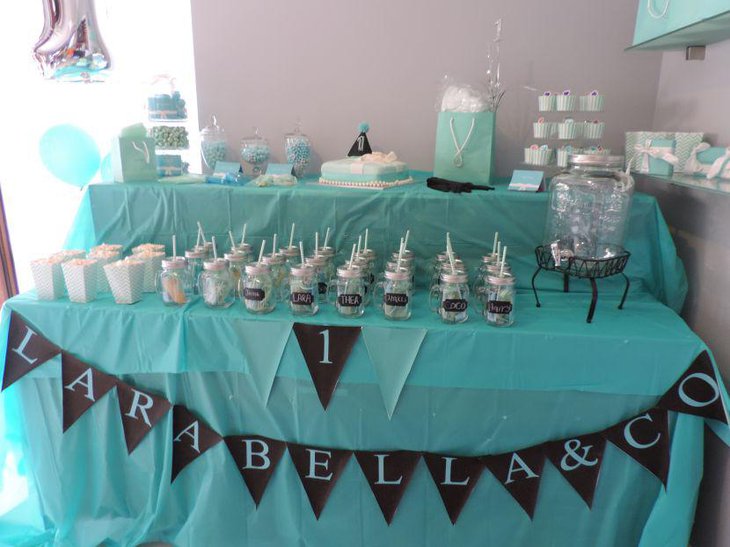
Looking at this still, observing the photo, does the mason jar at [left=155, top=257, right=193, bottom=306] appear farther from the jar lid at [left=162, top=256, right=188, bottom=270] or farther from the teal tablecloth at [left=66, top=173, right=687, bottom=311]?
the teal tablecloth at [left=66, top=173, right=687, bottom=311]

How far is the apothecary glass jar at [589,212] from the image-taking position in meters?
1.63

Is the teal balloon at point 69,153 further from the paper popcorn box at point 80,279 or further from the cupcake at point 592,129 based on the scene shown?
the cupcake at point 592,129

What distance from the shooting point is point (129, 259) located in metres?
1.70

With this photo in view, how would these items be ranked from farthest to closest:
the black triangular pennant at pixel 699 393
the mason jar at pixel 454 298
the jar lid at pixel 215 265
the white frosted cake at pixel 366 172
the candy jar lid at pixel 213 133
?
the candy jar lid at pixel 213 133
the white frosted cake at pixel 366 172
the jar lid at pixel 215 265
the mason jar at pixel 454 298
the black triangular pennant at pixel 699 393

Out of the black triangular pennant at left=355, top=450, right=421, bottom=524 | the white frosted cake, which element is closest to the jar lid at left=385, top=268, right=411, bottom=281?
the white frosted cake

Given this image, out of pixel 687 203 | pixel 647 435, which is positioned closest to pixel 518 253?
pixel 687 203

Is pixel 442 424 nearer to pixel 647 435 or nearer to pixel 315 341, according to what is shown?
pixel 315 341

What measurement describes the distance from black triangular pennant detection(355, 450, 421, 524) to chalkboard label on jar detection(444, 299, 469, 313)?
477 mm

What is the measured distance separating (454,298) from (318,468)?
0.70m

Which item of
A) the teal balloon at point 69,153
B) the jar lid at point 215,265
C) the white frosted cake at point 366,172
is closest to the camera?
the jar lid at point 215,265

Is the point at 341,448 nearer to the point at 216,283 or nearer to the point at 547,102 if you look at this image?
the point at 216,283

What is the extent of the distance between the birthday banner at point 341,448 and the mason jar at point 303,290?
0.25 ft

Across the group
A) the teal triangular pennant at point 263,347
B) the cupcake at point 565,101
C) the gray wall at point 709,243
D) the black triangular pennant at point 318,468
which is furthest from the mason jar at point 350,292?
the gray wall at point 709,243

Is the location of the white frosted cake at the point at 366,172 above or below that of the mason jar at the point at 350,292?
above
